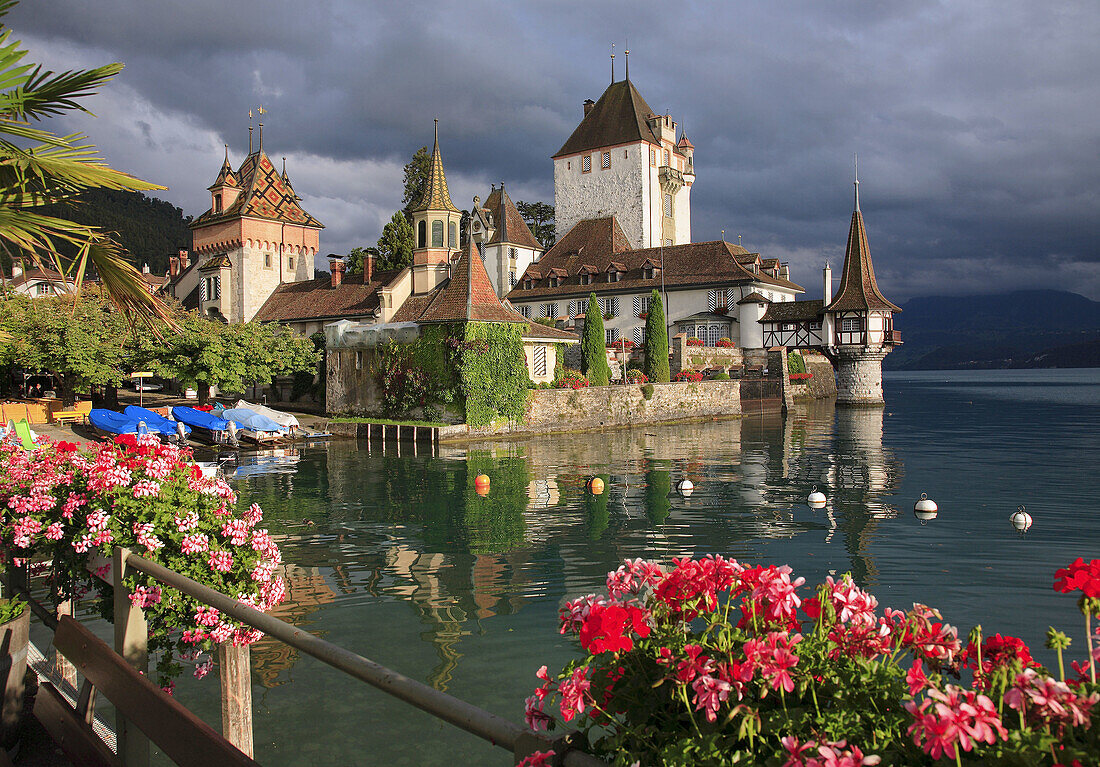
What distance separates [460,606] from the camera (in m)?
11.1

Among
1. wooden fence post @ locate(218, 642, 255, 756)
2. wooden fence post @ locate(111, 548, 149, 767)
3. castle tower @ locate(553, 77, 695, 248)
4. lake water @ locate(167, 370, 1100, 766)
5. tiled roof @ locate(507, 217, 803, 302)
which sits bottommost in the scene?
lake water @ locate(167, 370, 1100, 766)

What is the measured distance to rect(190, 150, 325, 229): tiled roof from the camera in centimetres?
5881

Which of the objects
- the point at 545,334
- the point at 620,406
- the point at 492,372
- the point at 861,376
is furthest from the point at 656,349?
the point at 861,376

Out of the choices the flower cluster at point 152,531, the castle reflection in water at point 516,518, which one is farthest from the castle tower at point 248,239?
the flower cluster at point 152,531

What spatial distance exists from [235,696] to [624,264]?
63863 mm

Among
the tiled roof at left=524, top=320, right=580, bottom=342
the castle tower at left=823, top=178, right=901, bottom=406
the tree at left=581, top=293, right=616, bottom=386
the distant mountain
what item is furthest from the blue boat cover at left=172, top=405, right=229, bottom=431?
the distant mountain

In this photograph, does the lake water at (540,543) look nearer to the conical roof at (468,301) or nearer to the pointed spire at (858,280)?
the conical roof at (468,301)

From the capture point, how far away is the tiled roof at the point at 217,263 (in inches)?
2345

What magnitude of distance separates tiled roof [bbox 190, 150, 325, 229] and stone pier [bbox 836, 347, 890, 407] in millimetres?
43345

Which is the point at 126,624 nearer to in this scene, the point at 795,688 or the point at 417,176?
the point at 795,688

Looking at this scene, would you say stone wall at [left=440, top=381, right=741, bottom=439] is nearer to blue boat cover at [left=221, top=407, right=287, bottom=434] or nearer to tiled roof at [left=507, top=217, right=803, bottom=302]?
blue boat cover at [left=221, top=407, right=287, bottom=434]

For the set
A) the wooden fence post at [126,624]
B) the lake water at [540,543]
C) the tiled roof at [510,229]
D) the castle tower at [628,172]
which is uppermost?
the castle tower at [628,172]

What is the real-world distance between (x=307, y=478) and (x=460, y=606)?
14.3 m

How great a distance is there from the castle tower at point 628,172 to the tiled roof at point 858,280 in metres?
18.4
